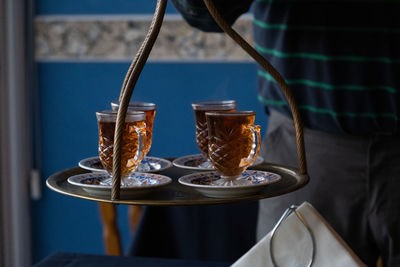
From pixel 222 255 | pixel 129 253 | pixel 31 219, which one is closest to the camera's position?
pixel 129 253

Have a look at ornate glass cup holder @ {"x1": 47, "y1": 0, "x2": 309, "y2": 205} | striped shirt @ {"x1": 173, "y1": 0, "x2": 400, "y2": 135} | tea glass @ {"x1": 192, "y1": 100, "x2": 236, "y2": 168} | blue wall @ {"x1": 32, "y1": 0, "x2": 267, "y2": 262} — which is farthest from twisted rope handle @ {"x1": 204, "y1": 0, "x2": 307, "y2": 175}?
blue wall @ {"x1": 32, "y1": 0, "x2": 267, "y2": 262}

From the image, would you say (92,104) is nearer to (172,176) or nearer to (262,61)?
(172,176)

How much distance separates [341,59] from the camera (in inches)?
49.6

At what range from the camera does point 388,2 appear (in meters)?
1.23

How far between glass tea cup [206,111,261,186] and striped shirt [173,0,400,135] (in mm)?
406

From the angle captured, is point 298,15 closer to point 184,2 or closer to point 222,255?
point 184,2

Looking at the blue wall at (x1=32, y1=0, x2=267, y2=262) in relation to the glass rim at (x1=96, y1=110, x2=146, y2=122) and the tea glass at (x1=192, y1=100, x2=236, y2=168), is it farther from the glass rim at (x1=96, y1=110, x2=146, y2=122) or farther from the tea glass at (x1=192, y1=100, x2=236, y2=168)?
the glass rim at (x1=96, y1=110, x2=146, y2=122)

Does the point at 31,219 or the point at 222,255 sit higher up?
the point at 222,255

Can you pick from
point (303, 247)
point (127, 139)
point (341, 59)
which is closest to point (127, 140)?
point (127, 139)

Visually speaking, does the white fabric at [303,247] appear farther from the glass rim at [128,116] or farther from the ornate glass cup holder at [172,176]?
A: the glass rim at [128,116]

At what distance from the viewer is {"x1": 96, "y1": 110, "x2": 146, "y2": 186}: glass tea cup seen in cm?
78

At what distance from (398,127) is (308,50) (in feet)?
0.89

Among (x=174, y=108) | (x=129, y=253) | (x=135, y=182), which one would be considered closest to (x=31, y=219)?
(x=174, y=108)

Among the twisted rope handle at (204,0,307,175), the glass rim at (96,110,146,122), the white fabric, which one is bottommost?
the white fabric
